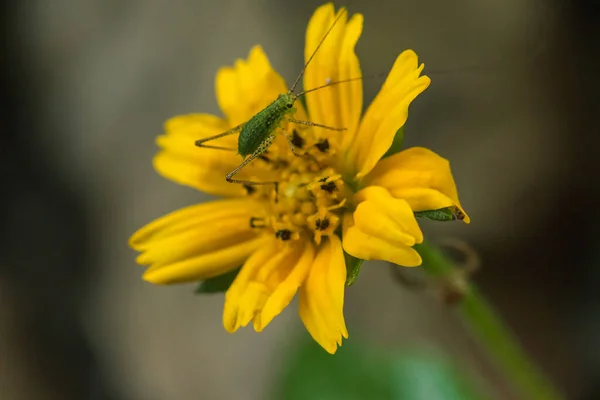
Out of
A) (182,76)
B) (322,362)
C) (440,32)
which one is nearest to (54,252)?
(182,76)

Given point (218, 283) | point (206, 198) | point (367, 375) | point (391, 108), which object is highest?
point (391, 108)

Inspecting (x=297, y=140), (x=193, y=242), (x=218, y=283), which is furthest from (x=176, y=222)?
(x=297, y=140)

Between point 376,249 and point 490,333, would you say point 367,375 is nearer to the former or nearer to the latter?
point 490,333

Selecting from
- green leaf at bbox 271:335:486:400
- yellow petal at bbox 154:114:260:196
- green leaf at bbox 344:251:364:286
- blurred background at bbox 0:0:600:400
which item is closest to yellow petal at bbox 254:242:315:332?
green leaf at bbox 344:251:364:286

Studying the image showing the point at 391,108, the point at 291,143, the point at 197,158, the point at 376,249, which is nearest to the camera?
the point at 376,249

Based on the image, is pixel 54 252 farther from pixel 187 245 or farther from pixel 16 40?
pixel 187 245

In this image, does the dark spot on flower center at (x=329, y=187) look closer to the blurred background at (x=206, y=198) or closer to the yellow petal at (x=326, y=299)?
the yellow petal at (x=326, y=299)
